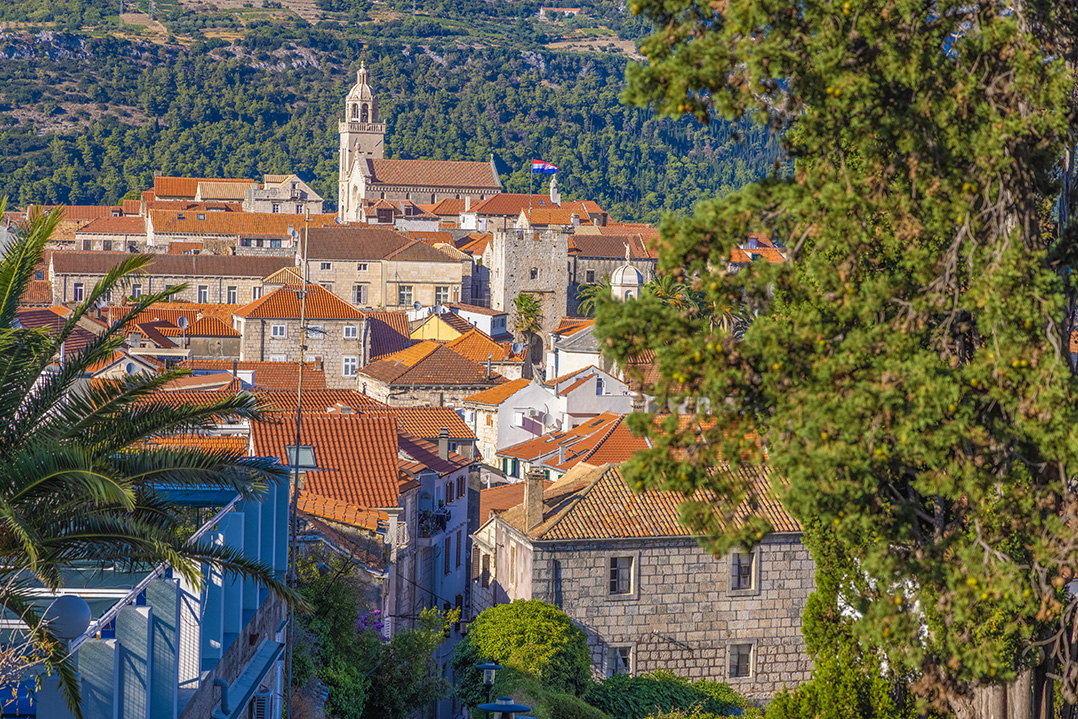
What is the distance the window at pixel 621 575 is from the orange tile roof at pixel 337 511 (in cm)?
584

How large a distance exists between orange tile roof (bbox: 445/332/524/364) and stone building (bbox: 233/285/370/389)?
534 cm

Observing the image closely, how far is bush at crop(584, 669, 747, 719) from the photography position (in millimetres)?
28297

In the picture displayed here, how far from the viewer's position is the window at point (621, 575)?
103 ft

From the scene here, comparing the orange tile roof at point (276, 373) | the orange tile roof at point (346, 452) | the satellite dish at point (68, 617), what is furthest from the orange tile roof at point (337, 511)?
the orange tile roof at point (276, 373)

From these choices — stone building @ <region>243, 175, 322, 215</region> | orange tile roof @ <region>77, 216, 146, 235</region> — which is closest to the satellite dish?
orange tile roof @ <region>77, 216, 146, 235</region>

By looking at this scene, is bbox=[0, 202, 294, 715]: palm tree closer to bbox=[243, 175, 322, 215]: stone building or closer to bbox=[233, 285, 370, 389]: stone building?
bbox=[233, 285, 370, 389]: stone building

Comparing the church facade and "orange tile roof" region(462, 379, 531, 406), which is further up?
the church facade

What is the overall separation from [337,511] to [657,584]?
26.3 ft

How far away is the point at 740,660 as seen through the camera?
32.6 meters

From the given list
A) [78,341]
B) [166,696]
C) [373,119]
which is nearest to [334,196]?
[373,119]

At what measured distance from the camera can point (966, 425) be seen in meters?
9.66

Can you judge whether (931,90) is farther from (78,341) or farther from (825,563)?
(78,341)

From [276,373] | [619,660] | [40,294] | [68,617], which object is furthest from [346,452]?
[40,294]

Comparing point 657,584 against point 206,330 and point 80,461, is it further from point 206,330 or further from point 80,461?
point 206,330
